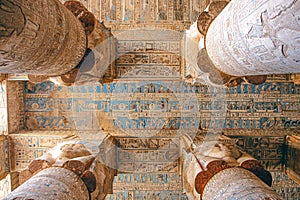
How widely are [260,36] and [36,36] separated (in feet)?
6.19

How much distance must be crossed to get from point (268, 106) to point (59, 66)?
4.96 meters

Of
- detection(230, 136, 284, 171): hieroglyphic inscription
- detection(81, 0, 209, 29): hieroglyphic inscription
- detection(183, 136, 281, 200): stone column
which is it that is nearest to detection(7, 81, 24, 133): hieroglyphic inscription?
detection(81, 0, 209, 29): hieroglyphic inscription

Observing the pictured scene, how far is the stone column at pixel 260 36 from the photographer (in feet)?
5.50

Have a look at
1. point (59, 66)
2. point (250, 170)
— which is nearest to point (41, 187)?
point (59, 66)

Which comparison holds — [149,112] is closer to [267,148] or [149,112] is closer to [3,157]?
[267,148]

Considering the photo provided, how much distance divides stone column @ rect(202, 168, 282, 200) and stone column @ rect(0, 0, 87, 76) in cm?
238

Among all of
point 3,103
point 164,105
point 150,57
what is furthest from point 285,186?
point 3,103

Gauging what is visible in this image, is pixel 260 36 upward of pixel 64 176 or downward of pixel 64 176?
upward

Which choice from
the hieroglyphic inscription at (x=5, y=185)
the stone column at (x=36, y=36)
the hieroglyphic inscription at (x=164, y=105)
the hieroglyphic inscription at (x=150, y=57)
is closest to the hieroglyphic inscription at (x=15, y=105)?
the hieroglyphic inscription at (x=164, y=105)

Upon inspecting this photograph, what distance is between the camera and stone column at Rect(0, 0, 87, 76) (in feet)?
6.22

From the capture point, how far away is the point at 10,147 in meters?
5.85

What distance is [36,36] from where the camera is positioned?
7.43 feet

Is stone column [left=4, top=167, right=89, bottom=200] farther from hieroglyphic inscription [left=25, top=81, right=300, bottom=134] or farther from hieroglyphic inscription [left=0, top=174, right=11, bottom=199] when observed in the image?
hieroglyphic inscription [left=0, top=174, right=11, bottom=199]

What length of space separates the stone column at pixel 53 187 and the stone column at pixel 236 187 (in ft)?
5.12
